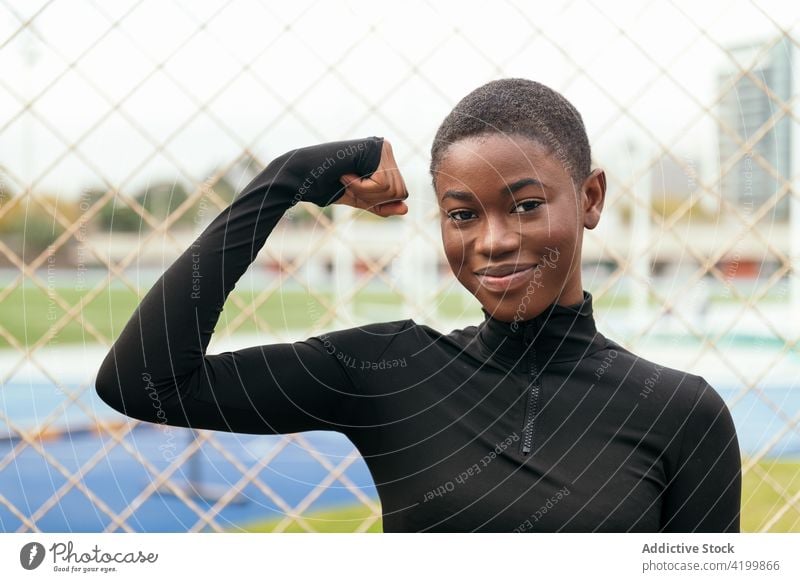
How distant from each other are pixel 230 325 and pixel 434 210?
12.2 inches

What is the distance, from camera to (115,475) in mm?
1008

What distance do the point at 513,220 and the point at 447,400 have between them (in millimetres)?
148

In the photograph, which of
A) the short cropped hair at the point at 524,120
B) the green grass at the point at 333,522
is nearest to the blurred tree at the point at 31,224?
the green grass at the point at 333,522

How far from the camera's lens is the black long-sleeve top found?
61cm

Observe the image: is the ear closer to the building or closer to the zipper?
the zipper

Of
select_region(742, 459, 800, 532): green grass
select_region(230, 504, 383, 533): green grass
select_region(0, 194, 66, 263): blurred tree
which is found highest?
select_region(742, 459, 800, 532): green grass

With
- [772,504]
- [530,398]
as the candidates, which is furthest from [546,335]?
[772,504]

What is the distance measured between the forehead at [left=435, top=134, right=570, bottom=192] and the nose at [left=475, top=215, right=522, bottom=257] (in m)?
0.03

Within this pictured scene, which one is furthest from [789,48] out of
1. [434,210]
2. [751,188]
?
[434,210]

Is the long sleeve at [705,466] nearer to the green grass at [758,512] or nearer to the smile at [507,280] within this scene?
the smile at [507,280]

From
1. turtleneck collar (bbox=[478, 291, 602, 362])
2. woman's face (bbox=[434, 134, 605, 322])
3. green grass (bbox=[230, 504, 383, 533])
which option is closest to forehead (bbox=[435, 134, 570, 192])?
woman's face (bbox=[434, 134, 605, 322])
